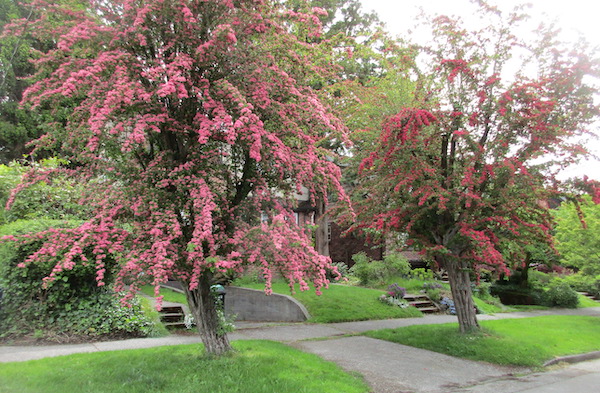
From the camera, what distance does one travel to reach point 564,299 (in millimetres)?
18203

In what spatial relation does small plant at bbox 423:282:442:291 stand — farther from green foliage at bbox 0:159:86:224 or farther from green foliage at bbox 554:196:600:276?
green foliage at bbox 0:159:86:224

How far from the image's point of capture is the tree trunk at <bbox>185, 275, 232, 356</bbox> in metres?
6.37

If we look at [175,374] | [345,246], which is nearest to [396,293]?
[345,246]

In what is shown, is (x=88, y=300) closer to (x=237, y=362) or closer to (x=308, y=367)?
(x=237, y=362)

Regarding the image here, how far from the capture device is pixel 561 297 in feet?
59.9

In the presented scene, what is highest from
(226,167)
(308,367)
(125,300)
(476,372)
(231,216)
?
(226,167)

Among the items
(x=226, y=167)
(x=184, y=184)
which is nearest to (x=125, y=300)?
(x=184, y=184)

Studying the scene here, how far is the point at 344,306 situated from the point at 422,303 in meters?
3.77

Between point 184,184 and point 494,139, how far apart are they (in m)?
6.83

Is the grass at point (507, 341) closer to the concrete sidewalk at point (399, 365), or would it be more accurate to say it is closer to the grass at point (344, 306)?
the concrete sidewalk at point (399, 365)

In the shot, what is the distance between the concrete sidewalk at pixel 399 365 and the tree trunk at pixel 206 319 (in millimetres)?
2024

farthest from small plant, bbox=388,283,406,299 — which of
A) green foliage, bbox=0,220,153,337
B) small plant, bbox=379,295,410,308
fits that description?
green foliage, bbox=0,220,153,337

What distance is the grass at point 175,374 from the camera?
5.06 metres

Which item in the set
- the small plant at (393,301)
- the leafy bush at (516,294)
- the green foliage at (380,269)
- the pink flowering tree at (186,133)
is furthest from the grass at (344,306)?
the leafy bush at (516,294)
